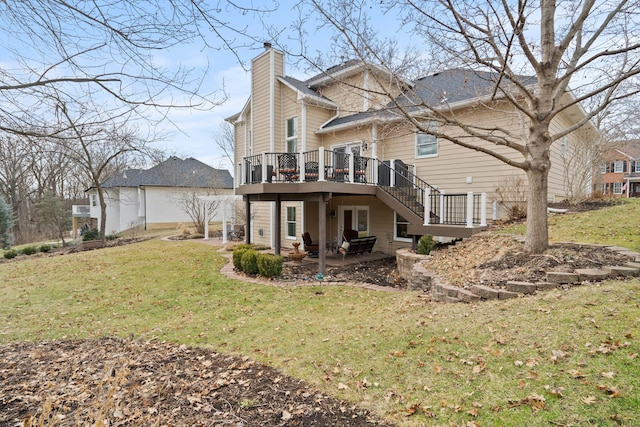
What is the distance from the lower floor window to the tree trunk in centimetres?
1008

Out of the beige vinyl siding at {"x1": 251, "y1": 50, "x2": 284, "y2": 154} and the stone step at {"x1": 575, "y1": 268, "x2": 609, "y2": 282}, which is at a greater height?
the beige vinyl siding at {"x1": 251, "y1": 50, "x2": 284, "y2": 154}

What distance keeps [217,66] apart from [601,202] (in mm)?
12471

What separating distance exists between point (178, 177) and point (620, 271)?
29731mm

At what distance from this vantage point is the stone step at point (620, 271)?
4664 millimetres

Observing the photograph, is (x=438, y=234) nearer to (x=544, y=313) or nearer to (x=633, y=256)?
(x=633, y=256)

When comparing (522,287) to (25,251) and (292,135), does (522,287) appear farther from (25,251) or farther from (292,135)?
(25,251)

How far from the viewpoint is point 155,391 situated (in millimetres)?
3389

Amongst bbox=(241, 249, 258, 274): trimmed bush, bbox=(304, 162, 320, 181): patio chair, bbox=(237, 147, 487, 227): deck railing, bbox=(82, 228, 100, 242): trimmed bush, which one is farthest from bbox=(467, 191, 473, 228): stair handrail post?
bbox=(82, 228, 100, 242): trimmed bush

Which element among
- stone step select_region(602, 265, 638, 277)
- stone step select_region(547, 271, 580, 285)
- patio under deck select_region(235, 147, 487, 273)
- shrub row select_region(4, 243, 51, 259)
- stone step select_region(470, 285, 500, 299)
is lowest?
shrub row select_region(4, 243, 51, 259)

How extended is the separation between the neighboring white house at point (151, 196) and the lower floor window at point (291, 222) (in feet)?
43.0

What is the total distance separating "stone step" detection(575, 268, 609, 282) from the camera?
4.72 meters

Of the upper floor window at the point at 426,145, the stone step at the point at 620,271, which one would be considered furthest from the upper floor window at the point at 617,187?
the stone step at the point at 620,271

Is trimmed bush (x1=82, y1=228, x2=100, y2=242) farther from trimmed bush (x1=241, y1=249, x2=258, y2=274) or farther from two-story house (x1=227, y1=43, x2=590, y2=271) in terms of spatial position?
trimmed bush (x1=241, y1=249, x2=258, y2=274)

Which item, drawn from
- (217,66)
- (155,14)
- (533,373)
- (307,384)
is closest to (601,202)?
(533,373)
